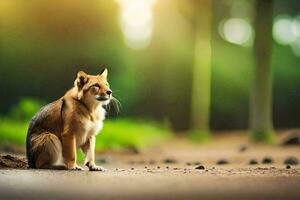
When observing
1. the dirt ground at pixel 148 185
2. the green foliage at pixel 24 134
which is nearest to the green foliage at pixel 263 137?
the green foliage at pixel 24 134

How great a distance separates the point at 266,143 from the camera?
2262 cm

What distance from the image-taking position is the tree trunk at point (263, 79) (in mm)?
22984

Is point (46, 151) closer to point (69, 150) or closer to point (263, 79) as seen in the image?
point (69, 150)

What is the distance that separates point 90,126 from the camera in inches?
419

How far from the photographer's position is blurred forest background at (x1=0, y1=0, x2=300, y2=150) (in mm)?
32562

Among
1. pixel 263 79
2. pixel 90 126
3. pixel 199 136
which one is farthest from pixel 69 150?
pixel 199 136

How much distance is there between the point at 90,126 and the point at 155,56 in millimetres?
27923

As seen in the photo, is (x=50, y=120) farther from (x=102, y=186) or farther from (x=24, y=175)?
(x=102, y=186)

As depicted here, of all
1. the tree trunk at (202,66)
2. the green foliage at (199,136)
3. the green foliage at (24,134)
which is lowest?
the green foliage at (24,134)

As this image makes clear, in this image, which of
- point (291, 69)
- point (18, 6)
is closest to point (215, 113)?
point (291, 69)

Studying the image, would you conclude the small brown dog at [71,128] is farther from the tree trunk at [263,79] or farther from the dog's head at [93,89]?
the tree trunk at [263,79]

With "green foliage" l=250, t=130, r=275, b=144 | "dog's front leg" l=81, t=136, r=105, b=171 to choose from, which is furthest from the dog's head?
"green foliage" l=250, t=130, r=275, b=144

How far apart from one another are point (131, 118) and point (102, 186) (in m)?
27.4

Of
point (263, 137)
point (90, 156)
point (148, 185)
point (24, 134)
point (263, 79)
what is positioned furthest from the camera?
point (263, 79)
